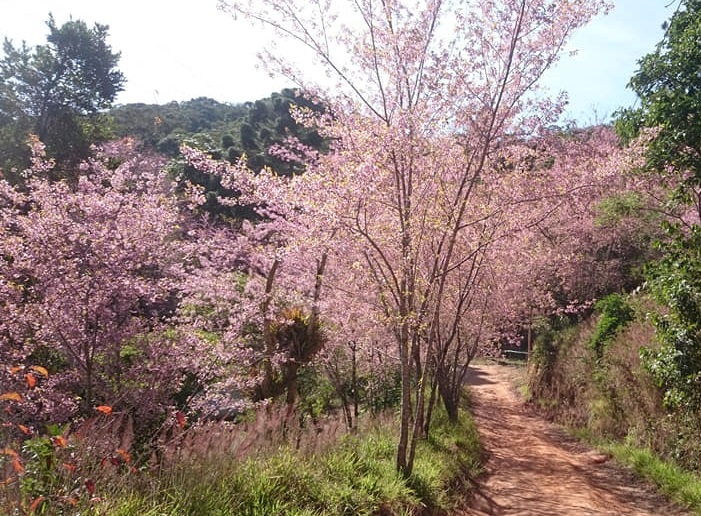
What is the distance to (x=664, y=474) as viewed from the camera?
Answer: 6.64 metres

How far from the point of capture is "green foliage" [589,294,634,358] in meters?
10.0

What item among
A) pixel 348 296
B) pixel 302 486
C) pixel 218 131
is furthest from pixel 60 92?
pixel 302 486

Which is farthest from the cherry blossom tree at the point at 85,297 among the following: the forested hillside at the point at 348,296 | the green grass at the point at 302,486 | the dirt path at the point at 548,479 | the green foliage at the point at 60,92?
the green foliage at the point at 60,92

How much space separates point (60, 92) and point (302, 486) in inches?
839

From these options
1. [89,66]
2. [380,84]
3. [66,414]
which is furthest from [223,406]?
[89,66]

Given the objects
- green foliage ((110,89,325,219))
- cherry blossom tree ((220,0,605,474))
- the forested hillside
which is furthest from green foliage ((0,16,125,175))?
cherry blossom tree ((220,0,605,474))

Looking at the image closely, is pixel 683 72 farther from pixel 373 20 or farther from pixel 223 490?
pixel 223 490

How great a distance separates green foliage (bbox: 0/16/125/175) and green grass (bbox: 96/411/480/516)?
1653cm

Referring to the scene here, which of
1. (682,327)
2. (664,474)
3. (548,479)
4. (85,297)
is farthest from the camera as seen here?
(548,479)

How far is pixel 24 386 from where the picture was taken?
521cm

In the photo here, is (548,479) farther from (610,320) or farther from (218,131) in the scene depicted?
(218,131)

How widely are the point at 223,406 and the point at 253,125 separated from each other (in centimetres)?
1984

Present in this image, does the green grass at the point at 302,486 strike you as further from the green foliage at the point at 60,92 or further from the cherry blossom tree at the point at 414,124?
the green foliage at the point at 60,92

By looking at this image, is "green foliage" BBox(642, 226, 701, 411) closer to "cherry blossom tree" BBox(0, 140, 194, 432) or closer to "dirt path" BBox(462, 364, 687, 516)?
"dirt path" BBox(462, 364, 687, 516)
